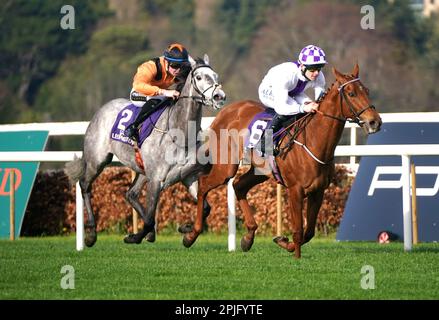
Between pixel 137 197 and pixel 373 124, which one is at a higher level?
pixel 373 124

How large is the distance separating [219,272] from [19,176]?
18.9ft

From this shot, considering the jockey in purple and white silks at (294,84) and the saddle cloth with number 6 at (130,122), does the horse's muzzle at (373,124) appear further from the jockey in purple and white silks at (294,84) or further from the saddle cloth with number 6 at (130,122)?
the saddle cloth with number 6 at (130,122)

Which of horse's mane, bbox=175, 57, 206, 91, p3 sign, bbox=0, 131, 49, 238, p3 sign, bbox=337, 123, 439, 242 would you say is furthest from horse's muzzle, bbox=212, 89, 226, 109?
p3 sign, bbox=0, 131, 49, 238

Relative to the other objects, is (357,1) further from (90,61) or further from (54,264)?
(54,264)

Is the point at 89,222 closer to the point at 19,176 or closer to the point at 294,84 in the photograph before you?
the point at 294,84

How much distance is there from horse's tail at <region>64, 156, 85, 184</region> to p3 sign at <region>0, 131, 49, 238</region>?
2.39 metres

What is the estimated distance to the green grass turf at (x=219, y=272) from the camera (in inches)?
310

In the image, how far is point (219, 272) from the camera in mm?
8977

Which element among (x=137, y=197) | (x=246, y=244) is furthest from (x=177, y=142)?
(x=246, y=244)

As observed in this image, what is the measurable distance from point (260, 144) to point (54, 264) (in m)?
2.03

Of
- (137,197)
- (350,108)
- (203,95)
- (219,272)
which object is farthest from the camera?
(137,197)

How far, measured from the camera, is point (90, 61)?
45.7m

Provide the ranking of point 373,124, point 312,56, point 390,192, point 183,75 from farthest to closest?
point 390,192, point 183,75, point 312,56, point 373,124
